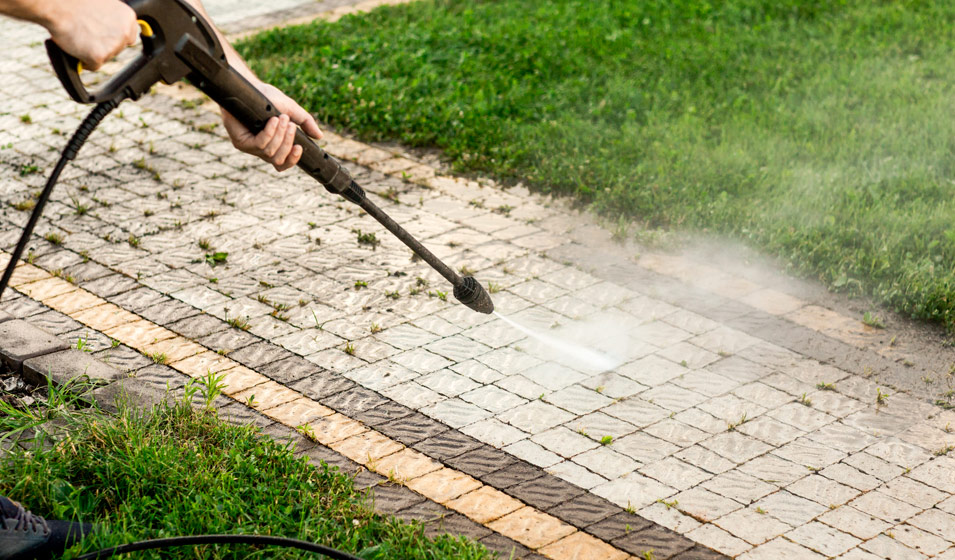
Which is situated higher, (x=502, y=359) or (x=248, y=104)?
(x=248, y=104)

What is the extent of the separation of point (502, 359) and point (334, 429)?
3.34 ft

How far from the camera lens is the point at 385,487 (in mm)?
4219

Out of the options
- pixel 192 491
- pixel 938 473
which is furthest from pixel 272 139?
pixel 938 473

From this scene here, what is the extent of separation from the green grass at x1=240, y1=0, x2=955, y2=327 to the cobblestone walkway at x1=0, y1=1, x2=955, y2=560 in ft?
1.55

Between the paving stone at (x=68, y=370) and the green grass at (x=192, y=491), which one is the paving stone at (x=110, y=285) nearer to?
the paving stone at (x=68, y=370)

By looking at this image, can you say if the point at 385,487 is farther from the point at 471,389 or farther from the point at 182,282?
the point at 182,282

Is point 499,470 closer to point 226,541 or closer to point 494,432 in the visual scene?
point 494,432

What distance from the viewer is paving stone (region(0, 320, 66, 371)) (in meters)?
4.84

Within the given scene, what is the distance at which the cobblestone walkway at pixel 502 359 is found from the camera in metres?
4.20

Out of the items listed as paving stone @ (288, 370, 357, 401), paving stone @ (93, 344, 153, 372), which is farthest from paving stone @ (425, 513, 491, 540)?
paving stone @ (93, 344, 153, 372)

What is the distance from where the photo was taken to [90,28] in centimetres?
313

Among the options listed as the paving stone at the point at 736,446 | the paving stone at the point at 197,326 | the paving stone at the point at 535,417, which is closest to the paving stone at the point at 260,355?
the paving stone at the point at 197,326

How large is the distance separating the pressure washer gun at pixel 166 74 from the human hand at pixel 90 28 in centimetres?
7

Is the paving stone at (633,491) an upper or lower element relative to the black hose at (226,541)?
lower
